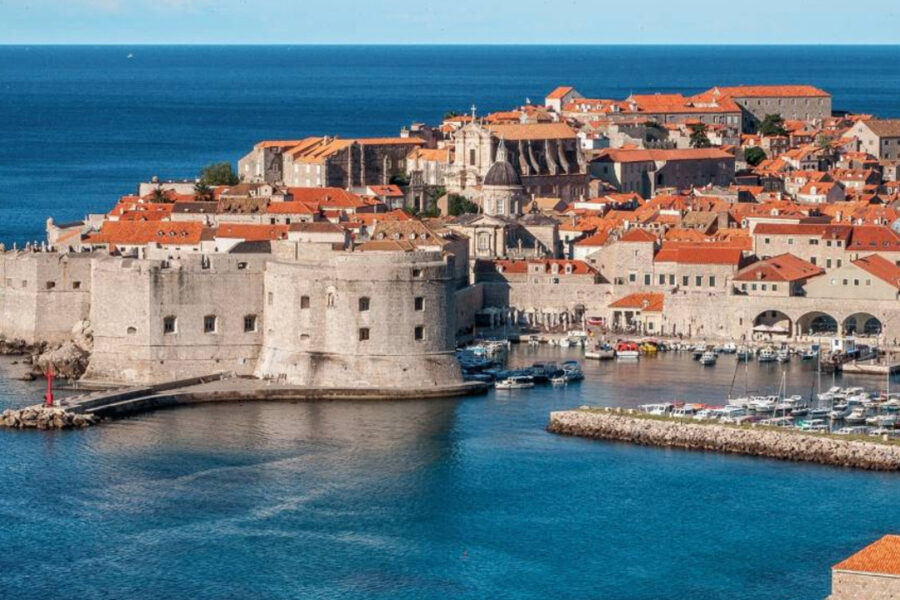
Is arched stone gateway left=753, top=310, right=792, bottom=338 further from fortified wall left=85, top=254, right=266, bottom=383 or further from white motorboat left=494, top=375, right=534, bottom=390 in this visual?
fortified wall left=85, top=254, right=266, bottom=383

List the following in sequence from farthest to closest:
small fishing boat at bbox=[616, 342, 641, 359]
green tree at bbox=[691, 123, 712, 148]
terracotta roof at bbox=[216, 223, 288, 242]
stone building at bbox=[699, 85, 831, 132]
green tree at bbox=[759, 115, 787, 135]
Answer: stone building at bbox=[699, 85, 831, 132] < green tree at bbox=[759, 115, 787, 135] < green tree at bbox=[691, 123, 712, 148] < terracotta roof at bbox=[216, 223, 288, 242] < small fishing boat at bbox=[616, 342, 641, 359]

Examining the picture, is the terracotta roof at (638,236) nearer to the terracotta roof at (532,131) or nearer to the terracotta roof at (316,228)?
the terracotta roof at (316,228)

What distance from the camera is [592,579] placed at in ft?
117

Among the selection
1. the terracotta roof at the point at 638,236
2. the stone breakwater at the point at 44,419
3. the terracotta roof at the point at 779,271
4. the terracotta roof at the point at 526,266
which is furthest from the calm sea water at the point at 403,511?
the terracotta roof at the point at 638,236

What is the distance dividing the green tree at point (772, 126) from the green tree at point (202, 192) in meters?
35.4

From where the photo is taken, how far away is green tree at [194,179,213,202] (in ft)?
234

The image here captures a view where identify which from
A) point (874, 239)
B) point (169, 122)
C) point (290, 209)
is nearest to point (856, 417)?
point (874, 239)

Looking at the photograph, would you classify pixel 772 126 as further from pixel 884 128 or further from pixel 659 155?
pixel 659 155

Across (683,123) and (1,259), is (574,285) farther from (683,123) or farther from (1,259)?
(683,123)

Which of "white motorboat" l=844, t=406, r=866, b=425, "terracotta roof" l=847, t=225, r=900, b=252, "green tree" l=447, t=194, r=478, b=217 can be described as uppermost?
"green tree" l=447, t=194, r=478, b=217

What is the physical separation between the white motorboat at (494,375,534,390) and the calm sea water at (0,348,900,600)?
2.46 m

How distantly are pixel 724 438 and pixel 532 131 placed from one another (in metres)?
40.9

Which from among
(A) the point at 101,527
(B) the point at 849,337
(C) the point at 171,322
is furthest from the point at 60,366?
(B) the point at 849,337

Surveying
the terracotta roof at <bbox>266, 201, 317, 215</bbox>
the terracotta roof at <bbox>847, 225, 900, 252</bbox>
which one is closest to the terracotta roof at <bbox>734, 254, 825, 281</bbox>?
the terracotta roof at <bbox>847, 225, 900, 252</bbox>
